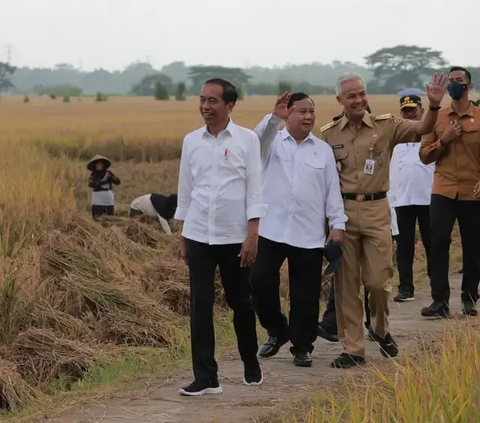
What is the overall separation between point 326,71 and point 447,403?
198341 millimetres

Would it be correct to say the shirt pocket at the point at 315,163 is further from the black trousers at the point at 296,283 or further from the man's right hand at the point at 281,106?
the black trousers at the point at 296,283

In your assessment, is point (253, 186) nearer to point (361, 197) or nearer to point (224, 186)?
point (224, 186)

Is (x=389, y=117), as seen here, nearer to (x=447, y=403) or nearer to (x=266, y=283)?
(x=266, y=283)

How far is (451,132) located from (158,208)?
6.04 m

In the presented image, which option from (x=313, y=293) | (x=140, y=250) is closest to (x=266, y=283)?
(x=313, y=293)

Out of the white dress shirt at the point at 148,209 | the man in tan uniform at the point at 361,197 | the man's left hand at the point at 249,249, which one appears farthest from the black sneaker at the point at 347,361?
the white dress shirt at the point at 148,209

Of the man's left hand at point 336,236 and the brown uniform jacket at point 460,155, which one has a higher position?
the brown uniform jacket at point 460,155

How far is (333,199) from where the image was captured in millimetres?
6102

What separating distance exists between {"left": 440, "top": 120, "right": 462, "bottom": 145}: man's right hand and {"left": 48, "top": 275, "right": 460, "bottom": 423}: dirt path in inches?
60.4

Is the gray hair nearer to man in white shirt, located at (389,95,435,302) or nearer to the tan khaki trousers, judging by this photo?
the tan khaki trousers

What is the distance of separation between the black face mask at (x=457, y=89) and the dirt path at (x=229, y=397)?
1830 millimetres

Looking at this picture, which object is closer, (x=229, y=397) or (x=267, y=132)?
(x=229, y=397)

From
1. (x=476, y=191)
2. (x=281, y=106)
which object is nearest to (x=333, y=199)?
(x=281, y=106)

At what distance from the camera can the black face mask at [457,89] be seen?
7.28 metres
